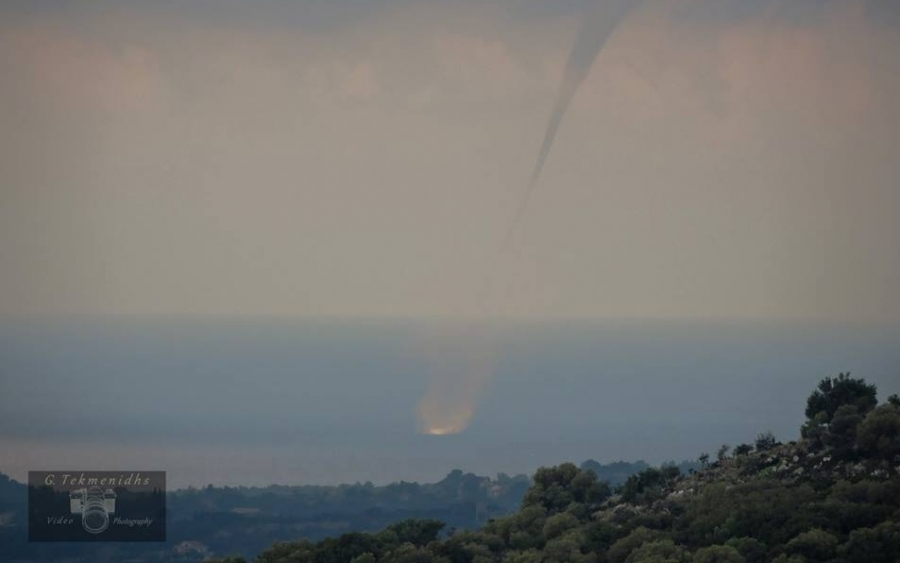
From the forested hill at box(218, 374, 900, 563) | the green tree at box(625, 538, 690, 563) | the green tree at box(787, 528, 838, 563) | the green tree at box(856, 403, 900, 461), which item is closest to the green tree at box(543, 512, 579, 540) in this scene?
the forested hill at box(218, 374, 900, 563)

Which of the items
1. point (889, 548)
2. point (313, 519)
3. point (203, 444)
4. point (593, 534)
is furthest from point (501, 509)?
point (203, 444)

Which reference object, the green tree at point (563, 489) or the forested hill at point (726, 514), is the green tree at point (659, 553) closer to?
the forested hill at point (726, 514)

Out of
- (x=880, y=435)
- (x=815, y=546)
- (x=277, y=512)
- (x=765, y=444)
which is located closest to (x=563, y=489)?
(x=765, y=444)

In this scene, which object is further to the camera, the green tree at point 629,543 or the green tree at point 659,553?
the green tree at point 629,543

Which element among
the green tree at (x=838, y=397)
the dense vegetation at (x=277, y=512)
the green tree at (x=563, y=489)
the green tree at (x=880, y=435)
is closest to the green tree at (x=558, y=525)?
the green tree at (x=563, y=489)

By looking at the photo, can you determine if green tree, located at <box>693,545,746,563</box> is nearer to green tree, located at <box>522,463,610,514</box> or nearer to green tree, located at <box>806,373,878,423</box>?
green tree, located at <box>522,463,610,514</box>

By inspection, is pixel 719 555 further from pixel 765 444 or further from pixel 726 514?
pixel 765 444
